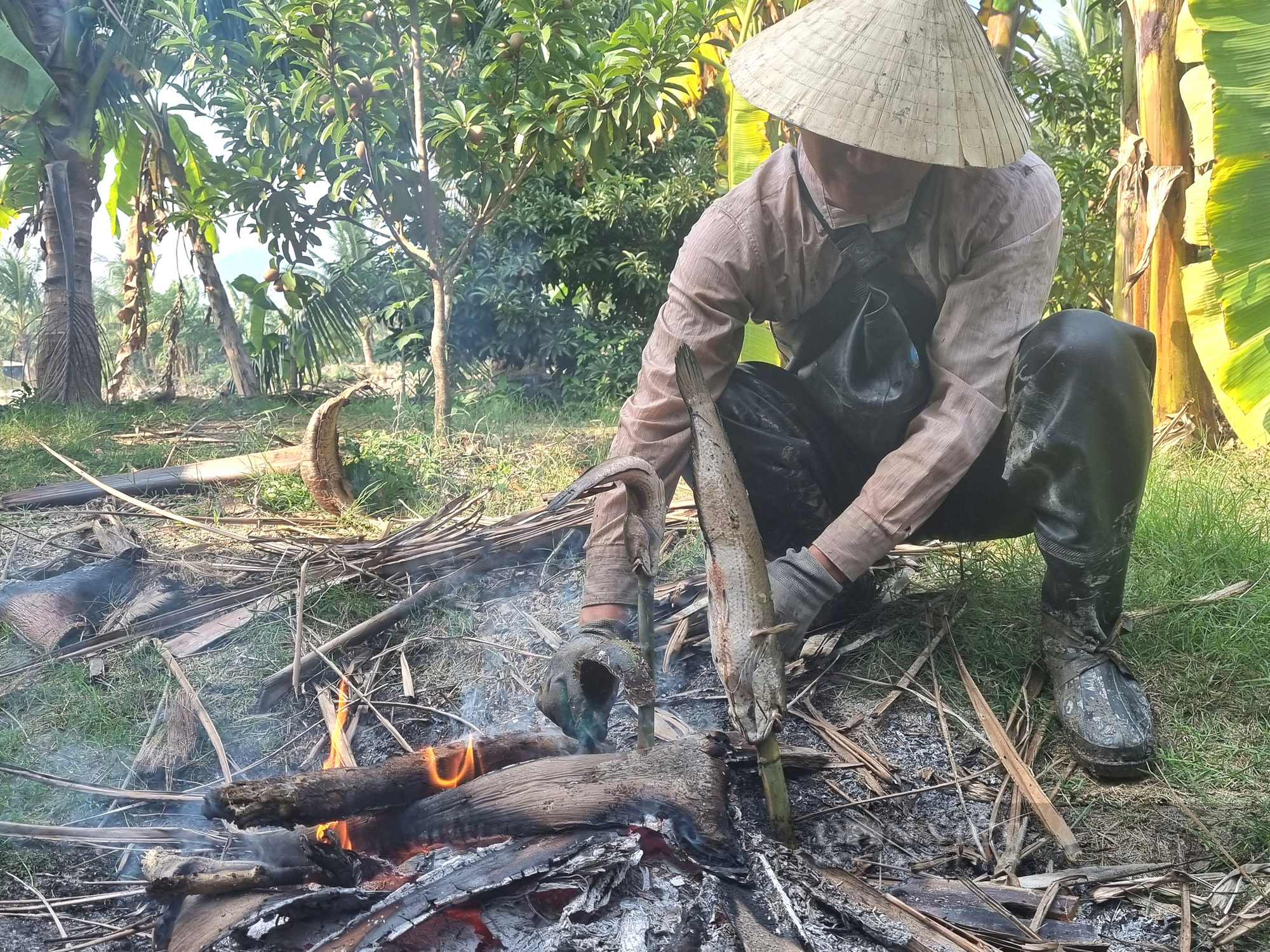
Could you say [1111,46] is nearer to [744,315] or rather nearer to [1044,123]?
[1044,123]

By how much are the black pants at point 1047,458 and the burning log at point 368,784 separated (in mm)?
798

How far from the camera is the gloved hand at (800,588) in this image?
1.97 m

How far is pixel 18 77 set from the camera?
22.1ft

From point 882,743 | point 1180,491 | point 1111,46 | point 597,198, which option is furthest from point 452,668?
point 1111,46

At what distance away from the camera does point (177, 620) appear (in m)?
2.90

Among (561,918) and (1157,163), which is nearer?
(561,918)

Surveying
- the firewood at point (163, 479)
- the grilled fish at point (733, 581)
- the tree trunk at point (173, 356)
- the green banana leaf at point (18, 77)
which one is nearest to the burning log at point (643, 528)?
the grilled fish at point (733, 581)

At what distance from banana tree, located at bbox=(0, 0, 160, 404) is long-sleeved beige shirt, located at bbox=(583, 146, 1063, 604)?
25.6ft

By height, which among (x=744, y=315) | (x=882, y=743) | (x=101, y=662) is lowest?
(x=882, y=743)

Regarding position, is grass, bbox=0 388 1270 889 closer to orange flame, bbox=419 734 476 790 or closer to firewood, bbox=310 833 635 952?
orange flame, bbox=419 734 476 790

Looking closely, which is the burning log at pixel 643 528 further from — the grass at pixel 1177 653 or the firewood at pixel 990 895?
the grass at pixel 1177 653

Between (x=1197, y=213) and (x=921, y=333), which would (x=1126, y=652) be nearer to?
(x=921, y=333)

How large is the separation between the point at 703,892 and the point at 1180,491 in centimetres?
281

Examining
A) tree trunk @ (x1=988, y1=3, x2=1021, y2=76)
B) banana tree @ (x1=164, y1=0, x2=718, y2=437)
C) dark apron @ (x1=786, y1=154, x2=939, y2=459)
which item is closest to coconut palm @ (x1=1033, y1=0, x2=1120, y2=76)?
tree trunk @ (x1=988, y1=3, x2=1021, y2=76)
